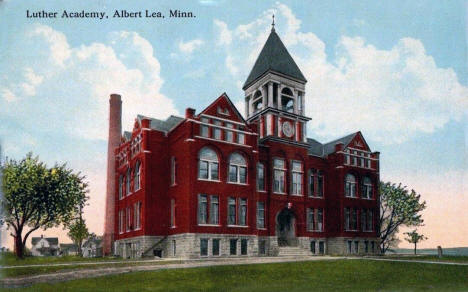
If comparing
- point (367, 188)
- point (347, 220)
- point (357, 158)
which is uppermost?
point (357, 158)

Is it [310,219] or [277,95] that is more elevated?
[277,95]

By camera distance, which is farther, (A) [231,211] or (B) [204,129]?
(A) [231,211]

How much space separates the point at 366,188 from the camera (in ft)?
168

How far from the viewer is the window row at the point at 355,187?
49375 mm

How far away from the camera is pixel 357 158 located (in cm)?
5034

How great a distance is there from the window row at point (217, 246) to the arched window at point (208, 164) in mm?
5089

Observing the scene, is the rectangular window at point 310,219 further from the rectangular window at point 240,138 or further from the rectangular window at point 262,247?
the rectangular window at point 240,138

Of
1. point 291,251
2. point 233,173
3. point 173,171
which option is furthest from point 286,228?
point 173,171

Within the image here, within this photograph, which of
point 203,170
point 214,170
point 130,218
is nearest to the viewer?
point 203,170

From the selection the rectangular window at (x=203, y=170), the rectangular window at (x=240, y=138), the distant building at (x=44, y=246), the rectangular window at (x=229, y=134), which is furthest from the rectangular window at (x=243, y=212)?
the distant building at (x=44, y=246)

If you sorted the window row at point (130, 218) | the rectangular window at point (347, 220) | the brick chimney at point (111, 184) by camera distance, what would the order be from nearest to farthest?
the window row at point (130, 218)
the brick chimney at point (111, 184)
the rectangular window at point (347, 220)

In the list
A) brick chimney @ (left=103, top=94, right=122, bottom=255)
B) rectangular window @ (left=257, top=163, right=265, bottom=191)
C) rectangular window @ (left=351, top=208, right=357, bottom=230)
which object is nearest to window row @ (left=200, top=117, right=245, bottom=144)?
rectangular window @ (left=257, top=163, right=265, bottom=191)

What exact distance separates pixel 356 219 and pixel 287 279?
94.5ft

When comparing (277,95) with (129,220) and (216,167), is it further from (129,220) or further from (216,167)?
(129,220)
